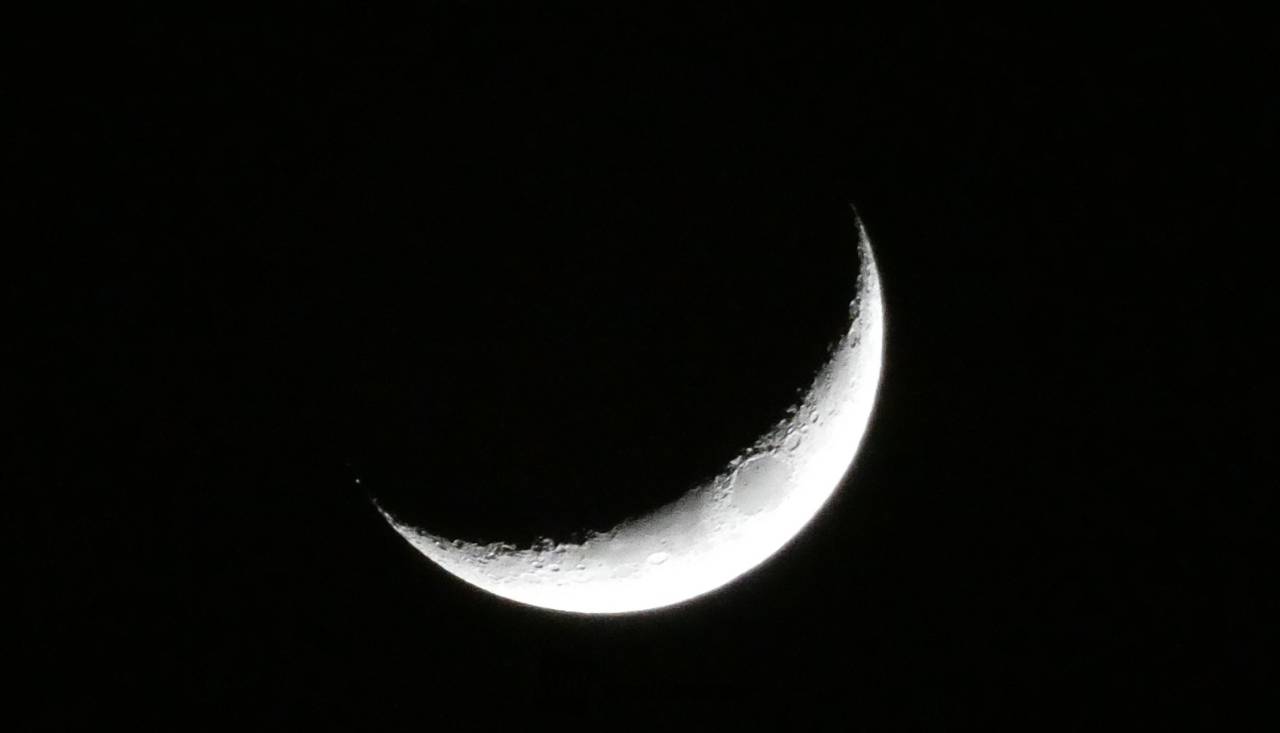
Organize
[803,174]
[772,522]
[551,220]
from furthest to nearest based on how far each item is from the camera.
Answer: [772,522] < [803,174] < [551,220]

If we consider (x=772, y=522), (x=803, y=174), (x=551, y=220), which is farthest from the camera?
(x=772, y=522)

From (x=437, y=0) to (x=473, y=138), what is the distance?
1.25ft

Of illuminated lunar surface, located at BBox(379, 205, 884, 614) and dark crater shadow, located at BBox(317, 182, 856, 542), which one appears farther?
illuminated lunar surface, located at BBox(379, 205, 884, 614)

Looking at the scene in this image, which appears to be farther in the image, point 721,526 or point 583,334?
point 721,526

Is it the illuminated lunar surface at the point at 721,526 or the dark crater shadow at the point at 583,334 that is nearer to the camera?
the dark crater shadow at the point at 583,334

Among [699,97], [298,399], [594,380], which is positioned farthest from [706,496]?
[298,399]

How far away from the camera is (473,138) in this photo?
6.23ft

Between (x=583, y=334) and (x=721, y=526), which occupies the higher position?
(x=583, y=334)

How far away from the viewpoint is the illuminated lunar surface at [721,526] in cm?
211

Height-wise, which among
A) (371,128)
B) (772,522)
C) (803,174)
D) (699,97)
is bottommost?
(772,522)

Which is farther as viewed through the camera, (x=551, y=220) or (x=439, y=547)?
(x=439, y=547)

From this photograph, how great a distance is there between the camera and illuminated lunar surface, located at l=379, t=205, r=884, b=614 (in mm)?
2113

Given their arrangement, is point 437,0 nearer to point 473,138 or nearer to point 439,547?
point 473,138

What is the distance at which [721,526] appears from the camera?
7.16ft
